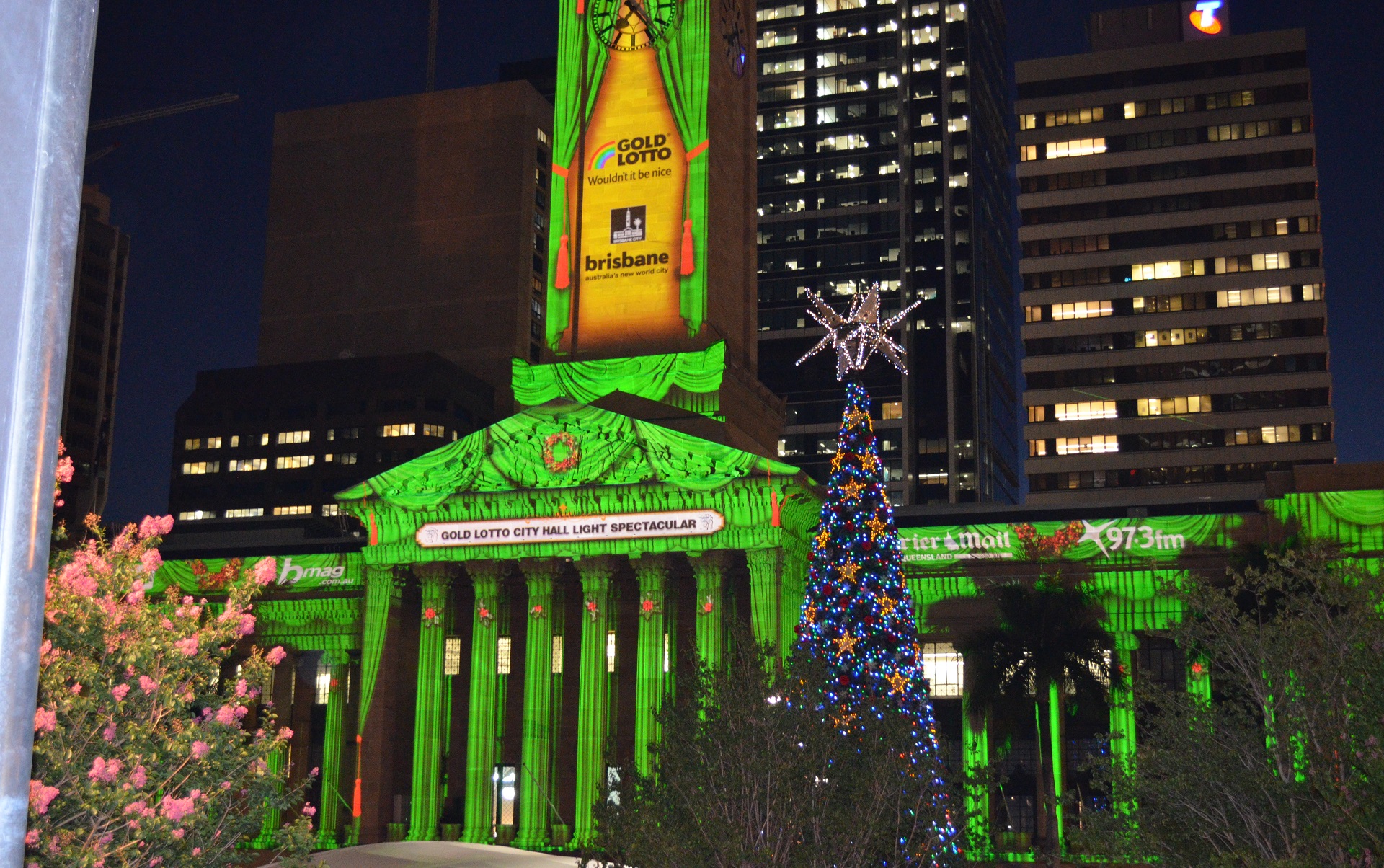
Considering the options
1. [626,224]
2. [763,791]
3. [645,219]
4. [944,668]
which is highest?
[645,219]

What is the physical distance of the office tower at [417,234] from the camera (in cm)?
18650

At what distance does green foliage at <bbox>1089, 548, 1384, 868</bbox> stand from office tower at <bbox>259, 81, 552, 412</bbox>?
153352 mm

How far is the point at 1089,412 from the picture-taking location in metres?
159

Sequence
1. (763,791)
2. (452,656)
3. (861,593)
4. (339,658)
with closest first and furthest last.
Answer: (763,791) → (861,593) → (452,656) → (339,658)

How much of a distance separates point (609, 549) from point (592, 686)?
24.1 ft

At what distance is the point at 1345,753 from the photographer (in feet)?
90.3

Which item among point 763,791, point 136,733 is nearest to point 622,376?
point 763,791

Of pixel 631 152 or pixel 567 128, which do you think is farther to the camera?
pixel 567 128

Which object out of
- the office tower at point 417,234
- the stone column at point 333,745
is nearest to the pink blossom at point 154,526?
the stone column at point 333,745

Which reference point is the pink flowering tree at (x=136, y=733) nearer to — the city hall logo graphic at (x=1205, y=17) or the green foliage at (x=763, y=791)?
the green foliage at (x=763, y=791)

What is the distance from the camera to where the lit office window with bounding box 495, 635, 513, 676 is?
271 feet

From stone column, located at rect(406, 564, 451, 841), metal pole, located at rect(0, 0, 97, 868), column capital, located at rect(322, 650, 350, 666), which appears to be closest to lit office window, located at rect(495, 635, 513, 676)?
stone column, located at rect(406, 564, 451, 841)

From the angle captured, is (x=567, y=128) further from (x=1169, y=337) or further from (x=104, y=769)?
(x=1169, y=337)

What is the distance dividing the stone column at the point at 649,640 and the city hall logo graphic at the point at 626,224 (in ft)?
75.6
